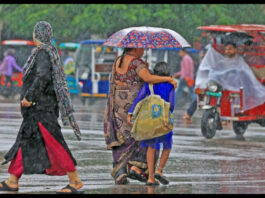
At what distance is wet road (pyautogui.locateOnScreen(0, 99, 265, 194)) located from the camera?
977cm

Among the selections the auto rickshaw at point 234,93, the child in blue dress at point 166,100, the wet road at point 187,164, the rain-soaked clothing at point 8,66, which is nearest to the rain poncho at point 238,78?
the auto rickshaw at point 234,93

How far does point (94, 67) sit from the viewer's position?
2839 cm

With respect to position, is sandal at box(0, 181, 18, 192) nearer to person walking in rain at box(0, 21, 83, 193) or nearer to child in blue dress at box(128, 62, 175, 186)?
person walking in rain at box(0, 21, 83, 193)

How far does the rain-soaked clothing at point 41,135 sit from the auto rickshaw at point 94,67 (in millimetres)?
18360

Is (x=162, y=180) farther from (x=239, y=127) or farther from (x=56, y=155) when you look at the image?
(x=239, y=127)

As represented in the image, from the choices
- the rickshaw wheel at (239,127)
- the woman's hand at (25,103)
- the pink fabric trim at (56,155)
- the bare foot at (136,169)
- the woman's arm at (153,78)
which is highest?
the woman's arm at (153,78)

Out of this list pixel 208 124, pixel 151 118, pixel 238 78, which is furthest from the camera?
pixel 238 78

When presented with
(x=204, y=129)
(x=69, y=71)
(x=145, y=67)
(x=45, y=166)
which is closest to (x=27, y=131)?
(x=45, y=166)

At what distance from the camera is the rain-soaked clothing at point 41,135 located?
9.09 m

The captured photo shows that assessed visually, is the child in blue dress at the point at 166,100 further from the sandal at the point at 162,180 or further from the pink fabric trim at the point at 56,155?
the pink fabric trim at the point at 56,155

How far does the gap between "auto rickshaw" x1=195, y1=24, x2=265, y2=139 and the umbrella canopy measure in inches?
250

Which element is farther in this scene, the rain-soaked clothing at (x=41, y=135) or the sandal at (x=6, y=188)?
the sandal at (x=6, y=188)

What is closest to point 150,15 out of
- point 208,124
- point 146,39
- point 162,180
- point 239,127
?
point 239,127

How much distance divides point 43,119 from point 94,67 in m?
19.3
